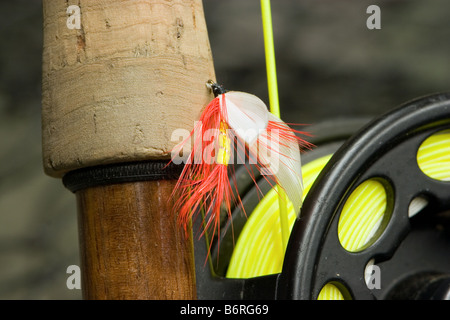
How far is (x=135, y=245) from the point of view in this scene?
0.61 metres

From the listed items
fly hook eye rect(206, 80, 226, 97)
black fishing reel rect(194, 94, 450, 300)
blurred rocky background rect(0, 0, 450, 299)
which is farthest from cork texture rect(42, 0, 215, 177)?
blurred rocky background rect(0, 0, 450, 299)

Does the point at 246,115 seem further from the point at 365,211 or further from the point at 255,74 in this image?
the point at 255,74

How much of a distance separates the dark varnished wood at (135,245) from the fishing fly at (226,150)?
0.07ft

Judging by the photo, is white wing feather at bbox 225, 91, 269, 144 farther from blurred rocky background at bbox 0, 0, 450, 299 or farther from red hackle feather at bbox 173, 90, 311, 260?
blurred rocky background at bbox 0, 0, 450, 299

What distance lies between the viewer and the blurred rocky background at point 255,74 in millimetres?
1272

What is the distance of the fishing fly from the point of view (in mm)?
619

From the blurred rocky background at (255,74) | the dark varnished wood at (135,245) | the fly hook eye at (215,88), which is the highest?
the blurred rocky background at (255,74)

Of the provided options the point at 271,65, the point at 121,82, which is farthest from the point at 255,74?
the point at 121,82

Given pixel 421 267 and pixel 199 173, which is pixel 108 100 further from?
pixel 421 267

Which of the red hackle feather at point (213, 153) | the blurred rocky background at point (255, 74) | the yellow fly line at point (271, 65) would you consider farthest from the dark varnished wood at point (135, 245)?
the blurred rocky background at point (255, 74)

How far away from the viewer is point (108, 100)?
0.61m

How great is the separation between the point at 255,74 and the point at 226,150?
673mm

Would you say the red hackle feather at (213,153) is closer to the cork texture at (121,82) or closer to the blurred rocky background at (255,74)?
the cork texture at (121,82)

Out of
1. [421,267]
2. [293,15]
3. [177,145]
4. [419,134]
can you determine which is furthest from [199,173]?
[293,15]
